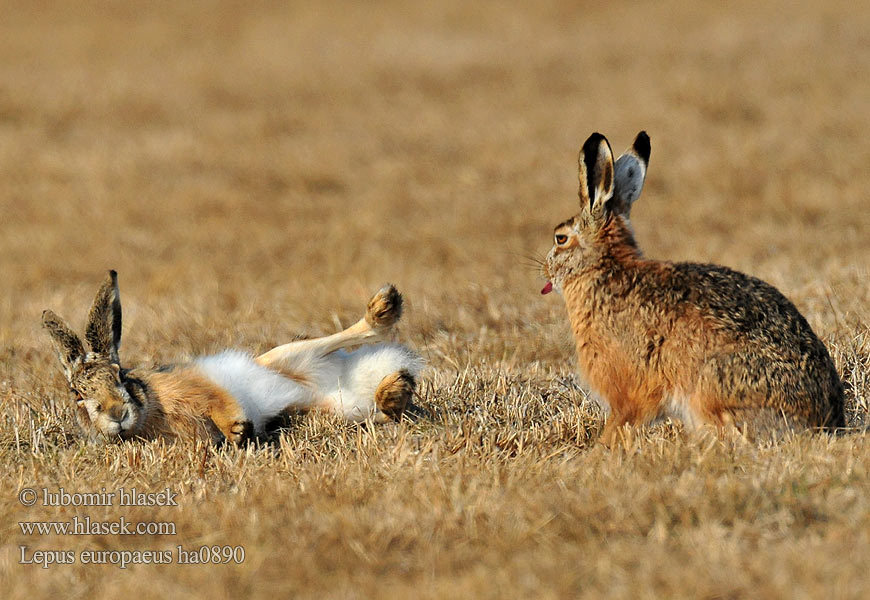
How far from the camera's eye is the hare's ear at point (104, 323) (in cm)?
483

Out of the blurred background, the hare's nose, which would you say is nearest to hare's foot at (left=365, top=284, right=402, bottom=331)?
the hare's nose

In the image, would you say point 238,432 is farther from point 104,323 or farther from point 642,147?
point 642,147

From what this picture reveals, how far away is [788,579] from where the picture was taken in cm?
309

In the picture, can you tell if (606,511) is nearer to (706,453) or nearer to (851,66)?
(706,453)

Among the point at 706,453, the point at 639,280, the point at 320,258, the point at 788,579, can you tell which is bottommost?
the point at 788,579

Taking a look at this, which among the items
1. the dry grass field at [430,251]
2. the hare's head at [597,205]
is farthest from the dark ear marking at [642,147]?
the dry grass field at [430,251]

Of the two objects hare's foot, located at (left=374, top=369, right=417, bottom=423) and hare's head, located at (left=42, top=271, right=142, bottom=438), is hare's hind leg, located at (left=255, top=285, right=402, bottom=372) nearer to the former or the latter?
hare's foot, located at (left=374, top=369, right=417, bottom=423)

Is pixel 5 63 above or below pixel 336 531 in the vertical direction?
above

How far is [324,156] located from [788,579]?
12.2 meters

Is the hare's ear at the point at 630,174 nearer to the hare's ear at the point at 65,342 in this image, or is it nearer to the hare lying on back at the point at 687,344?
the hare lying on back at the point at 687,344

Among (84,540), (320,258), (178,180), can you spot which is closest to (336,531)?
(84,540)

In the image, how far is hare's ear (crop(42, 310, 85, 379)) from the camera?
4.85 metres

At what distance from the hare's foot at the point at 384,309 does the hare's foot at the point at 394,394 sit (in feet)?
1.15

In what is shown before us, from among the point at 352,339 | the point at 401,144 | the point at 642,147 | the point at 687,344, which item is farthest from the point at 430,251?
the point at 687,344
